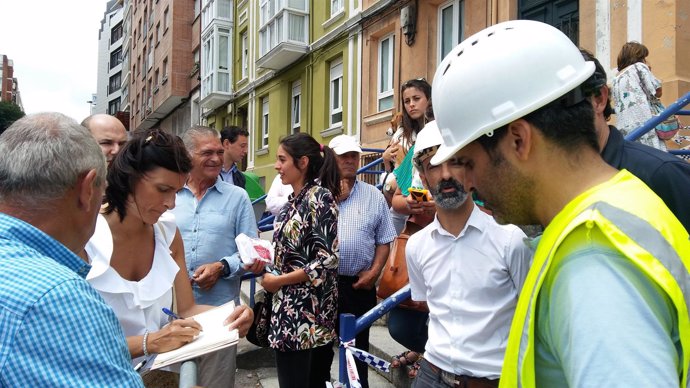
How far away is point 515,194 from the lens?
42.9 inches

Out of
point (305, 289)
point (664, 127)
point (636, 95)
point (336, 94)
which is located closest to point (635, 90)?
point (636, 95)

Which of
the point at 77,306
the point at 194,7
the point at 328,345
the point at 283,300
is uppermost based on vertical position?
the point at 194,7

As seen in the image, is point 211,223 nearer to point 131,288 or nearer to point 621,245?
point 131,288

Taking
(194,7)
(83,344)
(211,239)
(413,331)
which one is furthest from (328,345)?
(194,7)

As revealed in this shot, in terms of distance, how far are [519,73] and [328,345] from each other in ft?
7.85

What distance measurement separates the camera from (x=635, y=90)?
481 cm

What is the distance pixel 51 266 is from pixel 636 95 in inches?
200

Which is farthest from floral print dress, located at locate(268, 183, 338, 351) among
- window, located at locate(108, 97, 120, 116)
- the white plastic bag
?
window, located at locate(108, 97, 120, 116)

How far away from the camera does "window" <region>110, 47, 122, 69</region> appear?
6041cm

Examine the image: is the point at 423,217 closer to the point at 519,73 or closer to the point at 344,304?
the point at 344,304

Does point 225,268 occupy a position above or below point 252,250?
below

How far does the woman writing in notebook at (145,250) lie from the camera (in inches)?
82.1

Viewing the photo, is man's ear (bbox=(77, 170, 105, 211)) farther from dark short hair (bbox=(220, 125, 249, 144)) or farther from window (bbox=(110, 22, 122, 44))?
window (bbox=(110, 22, 122, 44))

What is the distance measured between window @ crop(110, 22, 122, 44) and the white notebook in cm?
6677
